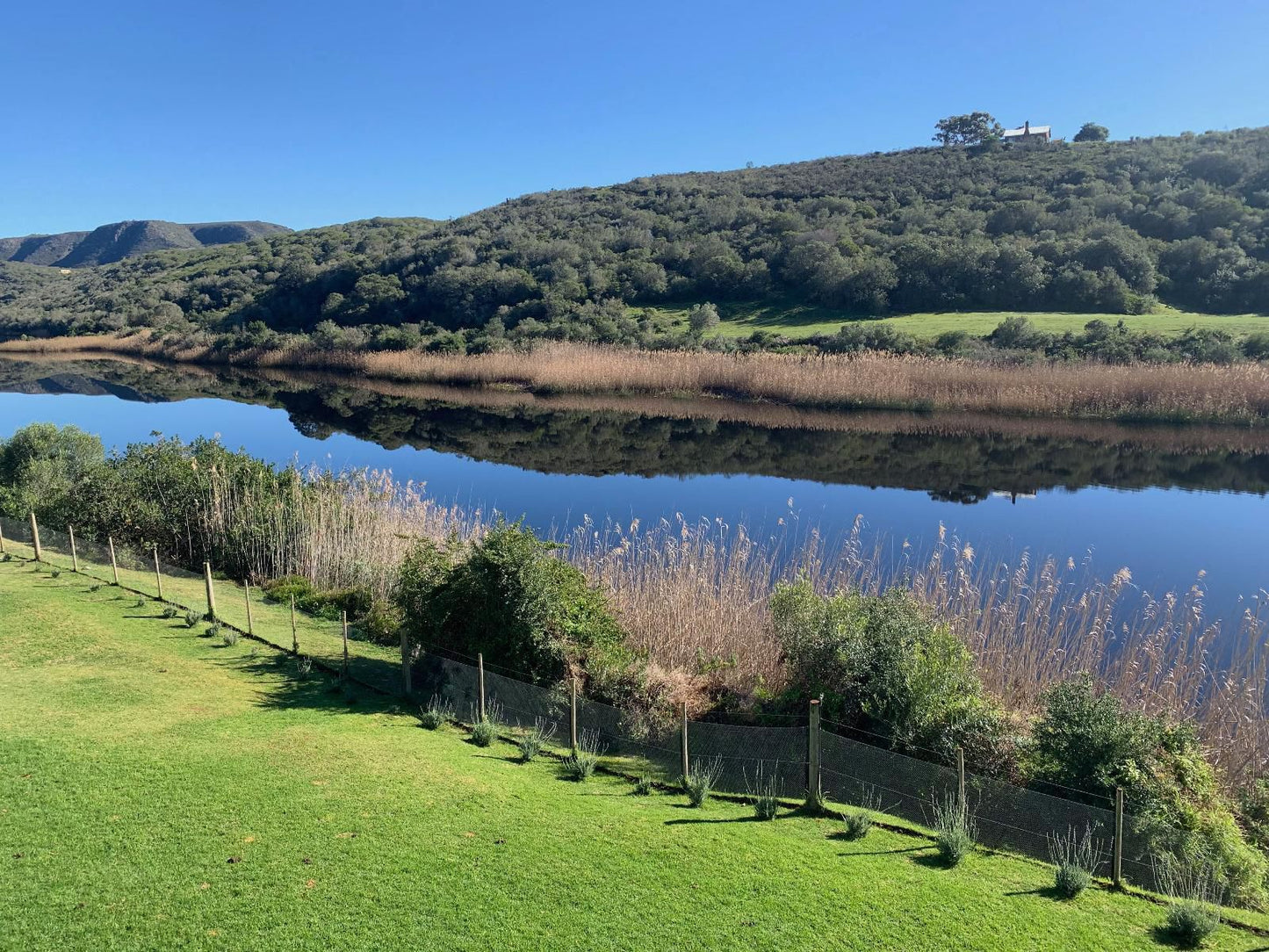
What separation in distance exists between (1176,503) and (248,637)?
23781 millimetres

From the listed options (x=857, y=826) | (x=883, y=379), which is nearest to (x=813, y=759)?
(x=857, y=826)

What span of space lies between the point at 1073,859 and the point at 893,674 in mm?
2418

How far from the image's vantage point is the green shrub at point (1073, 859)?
20.0ft

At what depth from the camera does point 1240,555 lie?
18469 mm

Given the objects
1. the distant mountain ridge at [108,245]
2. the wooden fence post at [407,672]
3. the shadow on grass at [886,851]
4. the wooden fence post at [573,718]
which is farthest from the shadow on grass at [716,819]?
the distant mountain ridge at [108,245]

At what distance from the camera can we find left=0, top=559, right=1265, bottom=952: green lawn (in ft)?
16.9

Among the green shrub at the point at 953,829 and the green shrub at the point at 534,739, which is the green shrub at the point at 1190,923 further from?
the green shrub at the point at 534,739

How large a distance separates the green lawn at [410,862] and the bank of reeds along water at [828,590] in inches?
140

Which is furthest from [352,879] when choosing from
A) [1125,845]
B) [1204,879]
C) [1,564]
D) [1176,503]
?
[1176,503]

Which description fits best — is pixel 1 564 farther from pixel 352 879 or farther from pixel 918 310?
pixel 918 310

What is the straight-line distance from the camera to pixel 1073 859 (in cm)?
684

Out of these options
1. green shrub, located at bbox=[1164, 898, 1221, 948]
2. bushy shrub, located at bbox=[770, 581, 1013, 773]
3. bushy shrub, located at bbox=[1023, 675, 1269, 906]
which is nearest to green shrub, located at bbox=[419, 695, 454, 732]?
bushy shrub, located at bbox=[770, 581, 1013, 773]

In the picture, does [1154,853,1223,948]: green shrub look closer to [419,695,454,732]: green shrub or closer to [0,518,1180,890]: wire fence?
[0,518,1180,890]: wire fence

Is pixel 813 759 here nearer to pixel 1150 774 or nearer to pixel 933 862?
pixel 933 862
